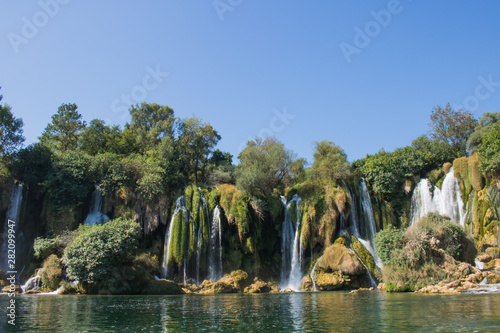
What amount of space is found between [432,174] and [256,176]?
1894 centimetres

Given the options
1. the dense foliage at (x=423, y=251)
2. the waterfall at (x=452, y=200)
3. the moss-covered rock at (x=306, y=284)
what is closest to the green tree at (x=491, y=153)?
the waterfall at (x=452, y=200)

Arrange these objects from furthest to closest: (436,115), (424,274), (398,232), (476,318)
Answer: (436,115)
(398,232)
(424,274)
(476,318)

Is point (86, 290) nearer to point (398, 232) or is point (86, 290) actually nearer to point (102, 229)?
point (102, 229)

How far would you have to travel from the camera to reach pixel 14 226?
1479 inches

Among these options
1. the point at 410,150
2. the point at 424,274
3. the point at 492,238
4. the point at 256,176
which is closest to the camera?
the point at 424,274

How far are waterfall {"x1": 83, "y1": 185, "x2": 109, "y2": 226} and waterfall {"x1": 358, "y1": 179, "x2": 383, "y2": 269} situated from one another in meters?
26.2

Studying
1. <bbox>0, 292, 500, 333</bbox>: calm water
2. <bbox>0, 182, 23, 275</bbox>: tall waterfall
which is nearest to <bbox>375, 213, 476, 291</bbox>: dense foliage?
<bbox>0, 292, 500, 333</bbox>: calm water

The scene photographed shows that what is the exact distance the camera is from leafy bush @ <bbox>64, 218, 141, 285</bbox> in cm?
3000

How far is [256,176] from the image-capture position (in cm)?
4062

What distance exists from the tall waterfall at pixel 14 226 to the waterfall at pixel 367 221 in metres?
33.5

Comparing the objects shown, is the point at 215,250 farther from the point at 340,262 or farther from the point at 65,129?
the point at 65,129

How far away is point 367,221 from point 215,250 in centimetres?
1615

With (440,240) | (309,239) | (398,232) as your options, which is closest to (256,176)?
(309,239)

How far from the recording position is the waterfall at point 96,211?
39438 mm
